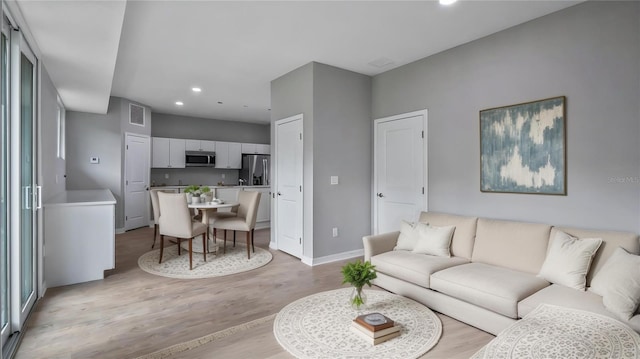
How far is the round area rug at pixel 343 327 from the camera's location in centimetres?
218

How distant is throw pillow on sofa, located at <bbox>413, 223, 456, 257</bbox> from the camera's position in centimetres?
327

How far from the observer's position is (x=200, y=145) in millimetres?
7883

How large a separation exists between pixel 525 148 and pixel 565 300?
5.04 ft

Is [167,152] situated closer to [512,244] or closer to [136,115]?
[136,115]

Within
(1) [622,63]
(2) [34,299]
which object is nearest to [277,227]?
(2) [34,299]

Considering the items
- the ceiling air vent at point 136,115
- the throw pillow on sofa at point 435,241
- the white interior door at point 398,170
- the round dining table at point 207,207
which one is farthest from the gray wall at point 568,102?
the ceiling air vent at point 136,115

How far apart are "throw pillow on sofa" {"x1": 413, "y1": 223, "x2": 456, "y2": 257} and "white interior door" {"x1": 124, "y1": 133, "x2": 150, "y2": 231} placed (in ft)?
18.9

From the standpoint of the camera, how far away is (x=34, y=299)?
298cm

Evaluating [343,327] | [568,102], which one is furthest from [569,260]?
[343,327]

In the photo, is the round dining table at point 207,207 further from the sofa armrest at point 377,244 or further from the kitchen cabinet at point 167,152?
the kitchen cabinet at point 167,152

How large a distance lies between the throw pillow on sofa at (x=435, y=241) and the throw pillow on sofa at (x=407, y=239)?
0.06m

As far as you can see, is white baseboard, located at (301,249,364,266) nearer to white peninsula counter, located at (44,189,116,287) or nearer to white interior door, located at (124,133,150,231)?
white peninsula counter, located at (44,189,116,287)

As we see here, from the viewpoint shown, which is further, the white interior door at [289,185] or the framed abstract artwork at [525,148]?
the white interior door at [289,185]

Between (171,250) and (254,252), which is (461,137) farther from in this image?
(171,250)
